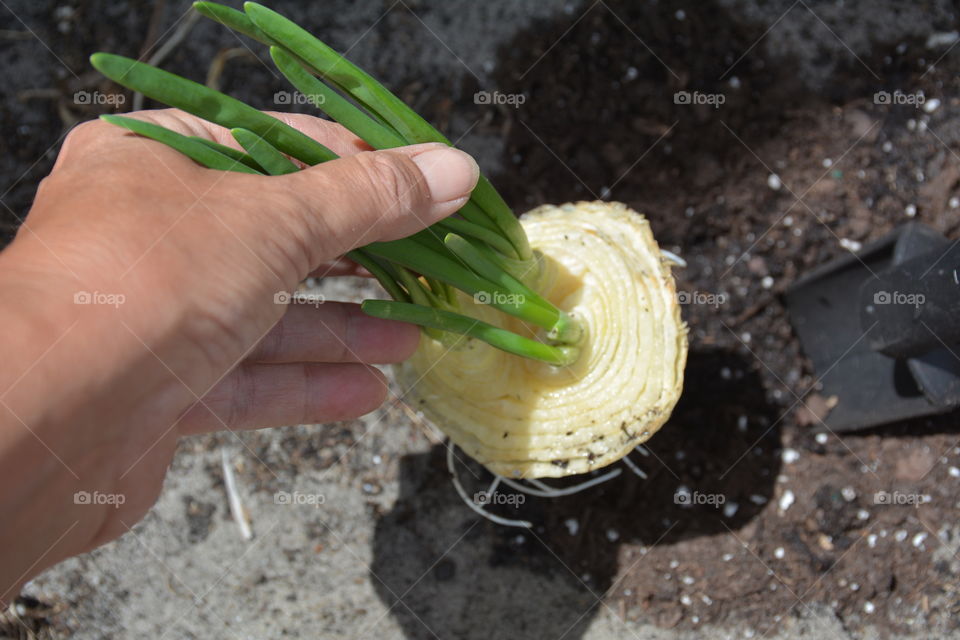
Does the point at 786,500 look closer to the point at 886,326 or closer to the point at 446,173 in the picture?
the point at 886,326

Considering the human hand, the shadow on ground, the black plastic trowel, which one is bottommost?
the shadow on ground

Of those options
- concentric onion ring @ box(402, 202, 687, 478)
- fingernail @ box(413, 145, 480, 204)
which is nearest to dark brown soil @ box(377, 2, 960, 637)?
concentric onion ring @ box(402, 202, 687, 478)

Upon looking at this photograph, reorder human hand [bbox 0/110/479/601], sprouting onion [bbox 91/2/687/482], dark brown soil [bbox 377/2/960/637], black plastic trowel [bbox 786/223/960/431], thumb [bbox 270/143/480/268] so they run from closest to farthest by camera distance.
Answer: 1. human hand [bbox 0/110/479/601]
2. thumb [bbox 270/143/480/268]
3. sprouting onion [bbox 91/2/687/482]
4. black plastic trowel [bbox 786/223/960/431]
5. dark brown soil [bbox 377/2/960/637]

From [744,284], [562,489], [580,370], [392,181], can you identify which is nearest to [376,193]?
[392,181]

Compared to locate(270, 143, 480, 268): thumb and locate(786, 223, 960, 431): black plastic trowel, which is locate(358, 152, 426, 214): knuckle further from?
locate(786, 223, 960, 431): black plastic trowel

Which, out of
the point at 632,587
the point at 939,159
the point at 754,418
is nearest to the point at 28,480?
the point at 632,587

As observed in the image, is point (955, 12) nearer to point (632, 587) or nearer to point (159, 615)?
point (632, 587)

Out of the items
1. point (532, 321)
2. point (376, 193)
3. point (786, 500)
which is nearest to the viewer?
point (376, 193)
